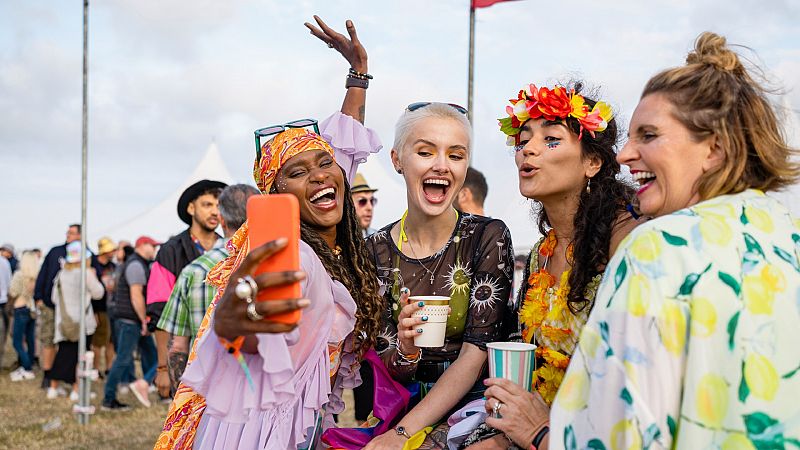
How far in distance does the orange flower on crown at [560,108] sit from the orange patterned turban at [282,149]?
0.81m

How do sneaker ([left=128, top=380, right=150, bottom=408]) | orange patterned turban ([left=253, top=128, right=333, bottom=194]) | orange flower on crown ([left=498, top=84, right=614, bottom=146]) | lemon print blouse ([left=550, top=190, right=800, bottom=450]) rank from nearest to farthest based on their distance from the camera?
lemon print blouse ([left=550, top=190, right=800, bottom=450]) → orange flower on crown ([left=498, top=84, right=614, bottom=146]) → orange patterned turban ([left=253, top=128, right=333, bottom=194]) → sneaker ([left=128, top=380, right=150, bottom=408])

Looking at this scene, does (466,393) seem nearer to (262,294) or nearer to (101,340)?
(262,294)

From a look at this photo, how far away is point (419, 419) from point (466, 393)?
231 millimetres

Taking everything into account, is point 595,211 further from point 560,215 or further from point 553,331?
point 553,331

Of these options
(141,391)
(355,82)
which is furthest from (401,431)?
(141,391)

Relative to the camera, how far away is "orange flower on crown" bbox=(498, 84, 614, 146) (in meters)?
2.76

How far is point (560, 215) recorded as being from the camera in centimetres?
289

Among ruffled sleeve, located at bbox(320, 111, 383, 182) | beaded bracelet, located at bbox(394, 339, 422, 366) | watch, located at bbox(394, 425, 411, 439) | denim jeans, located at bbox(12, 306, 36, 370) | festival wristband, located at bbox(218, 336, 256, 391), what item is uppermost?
ruffled sleeve, located at bbox(320, 111, 383, 182)

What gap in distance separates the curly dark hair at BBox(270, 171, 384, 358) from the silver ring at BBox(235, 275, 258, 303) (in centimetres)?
91

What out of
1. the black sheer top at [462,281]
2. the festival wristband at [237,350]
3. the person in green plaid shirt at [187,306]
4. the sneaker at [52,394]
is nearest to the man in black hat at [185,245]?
the person in green plaid shirt at [187,306]

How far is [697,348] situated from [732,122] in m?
0.61

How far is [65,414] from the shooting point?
9703mm

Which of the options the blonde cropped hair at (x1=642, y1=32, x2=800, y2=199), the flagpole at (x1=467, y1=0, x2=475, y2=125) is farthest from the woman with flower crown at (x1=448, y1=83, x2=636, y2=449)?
the flagpole at (x1=467, y1=0, x2=475, y2=125)

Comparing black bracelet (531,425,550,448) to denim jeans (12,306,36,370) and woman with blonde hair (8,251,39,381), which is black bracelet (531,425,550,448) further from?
denim jeans (12,306,36,370)
